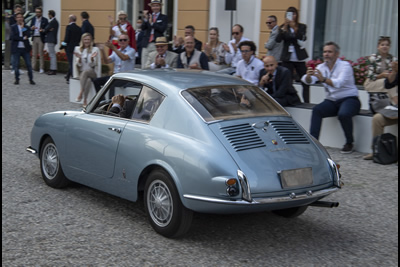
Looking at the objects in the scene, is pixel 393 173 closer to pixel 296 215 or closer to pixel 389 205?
pixel 389 205

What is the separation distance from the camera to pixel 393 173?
8492mm

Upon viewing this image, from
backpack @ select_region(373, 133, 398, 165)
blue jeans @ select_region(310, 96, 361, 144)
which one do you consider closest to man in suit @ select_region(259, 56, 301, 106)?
blue jeans @ select_region(310, 96, 361, 144)

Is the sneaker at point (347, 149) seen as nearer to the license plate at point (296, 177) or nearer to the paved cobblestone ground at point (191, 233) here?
the paved cobblestone ground at point (191, 233)

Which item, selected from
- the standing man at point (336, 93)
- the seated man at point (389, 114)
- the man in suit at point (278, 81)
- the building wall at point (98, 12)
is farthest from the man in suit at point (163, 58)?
the building wall at point (98, 12)

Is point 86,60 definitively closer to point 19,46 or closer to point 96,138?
point 19,46

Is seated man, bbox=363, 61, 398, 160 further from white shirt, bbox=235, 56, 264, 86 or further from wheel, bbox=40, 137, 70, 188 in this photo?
→ wheel, bbox=40, 137, 70, 188

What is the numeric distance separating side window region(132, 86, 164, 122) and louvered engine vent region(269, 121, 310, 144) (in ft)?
3.65

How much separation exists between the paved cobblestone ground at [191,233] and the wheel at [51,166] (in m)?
0.11

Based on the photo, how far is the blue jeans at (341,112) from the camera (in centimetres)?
954

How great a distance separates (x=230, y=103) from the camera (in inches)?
238

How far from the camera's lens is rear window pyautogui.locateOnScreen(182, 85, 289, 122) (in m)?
5.81

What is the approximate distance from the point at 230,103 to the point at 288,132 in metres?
0.62

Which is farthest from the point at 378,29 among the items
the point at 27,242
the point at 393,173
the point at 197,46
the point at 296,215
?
the point at 27,242

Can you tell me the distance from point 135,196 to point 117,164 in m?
0.38
